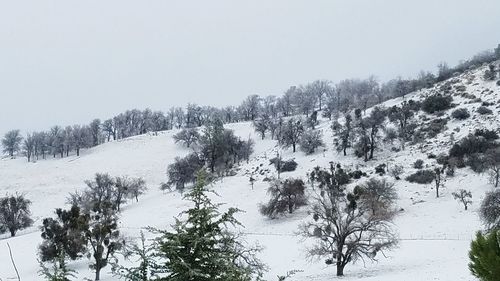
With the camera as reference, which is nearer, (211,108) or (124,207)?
(124,207)

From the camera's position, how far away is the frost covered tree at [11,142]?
5930 inches

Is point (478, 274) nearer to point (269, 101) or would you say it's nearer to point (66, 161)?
point (66, 161)

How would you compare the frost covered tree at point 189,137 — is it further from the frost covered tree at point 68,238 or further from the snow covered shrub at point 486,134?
the frost covered tree at point 68,238

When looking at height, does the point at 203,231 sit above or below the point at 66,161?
above

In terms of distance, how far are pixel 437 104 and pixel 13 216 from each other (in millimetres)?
74918

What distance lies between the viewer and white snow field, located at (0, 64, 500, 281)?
3556 centimetres

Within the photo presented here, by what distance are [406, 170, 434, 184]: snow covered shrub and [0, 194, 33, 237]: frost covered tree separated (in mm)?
56354

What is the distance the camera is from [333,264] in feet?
126

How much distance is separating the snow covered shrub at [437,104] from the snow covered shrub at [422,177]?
93.4 feet

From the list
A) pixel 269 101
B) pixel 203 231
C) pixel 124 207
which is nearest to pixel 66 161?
pixel 124 207

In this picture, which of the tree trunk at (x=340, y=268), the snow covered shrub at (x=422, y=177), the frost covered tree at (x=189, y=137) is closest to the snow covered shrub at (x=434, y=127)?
the snow covered shrub at (x=422, y=177)

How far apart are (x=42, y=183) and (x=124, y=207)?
3902 centimetres

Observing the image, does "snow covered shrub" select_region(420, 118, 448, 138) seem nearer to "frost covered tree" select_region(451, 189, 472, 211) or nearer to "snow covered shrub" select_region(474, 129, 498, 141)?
"snow covered shrub" select_region(474, 129, 498, 141)

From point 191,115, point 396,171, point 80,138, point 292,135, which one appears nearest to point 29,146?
point 80,138
